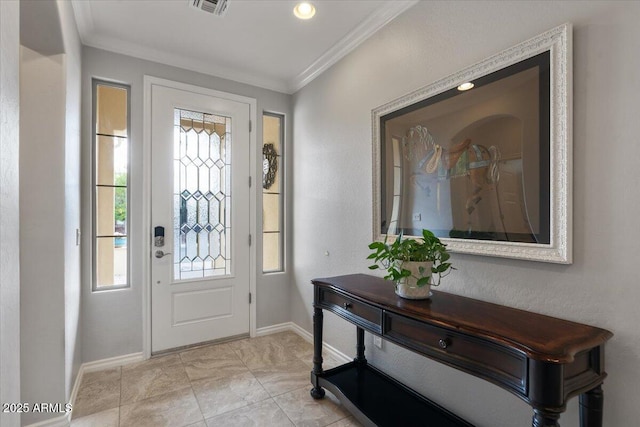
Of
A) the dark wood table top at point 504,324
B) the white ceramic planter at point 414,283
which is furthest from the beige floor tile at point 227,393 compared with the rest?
the white ceramic planter at point 414,283

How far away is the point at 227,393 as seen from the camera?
224 cm

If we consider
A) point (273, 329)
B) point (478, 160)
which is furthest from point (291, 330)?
point (478, 160)

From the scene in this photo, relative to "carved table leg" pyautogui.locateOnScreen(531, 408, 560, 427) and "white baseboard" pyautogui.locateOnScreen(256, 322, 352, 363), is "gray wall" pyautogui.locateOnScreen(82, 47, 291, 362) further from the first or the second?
"carved table leg" pyautogui.locateOnScreen(531, 408, 560, 427)

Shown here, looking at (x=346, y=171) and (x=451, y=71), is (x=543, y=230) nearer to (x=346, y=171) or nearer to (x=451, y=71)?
(x=451, y=71)

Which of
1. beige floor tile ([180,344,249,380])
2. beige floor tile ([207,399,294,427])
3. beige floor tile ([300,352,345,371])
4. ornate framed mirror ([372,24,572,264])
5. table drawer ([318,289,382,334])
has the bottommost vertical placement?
beige floor tile ([207,399,294,427])

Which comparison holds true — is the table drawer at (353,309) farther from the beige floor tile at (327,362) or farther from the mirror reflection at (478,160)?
the beige floor tile at (327,362)

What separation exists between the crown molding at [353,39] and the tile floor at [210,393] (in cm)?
256

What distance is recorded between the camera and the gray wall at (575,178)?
1.19m

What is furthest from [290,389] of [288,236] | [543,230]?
[543,230]

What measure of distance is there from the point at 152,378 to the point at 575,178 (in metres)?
2.94

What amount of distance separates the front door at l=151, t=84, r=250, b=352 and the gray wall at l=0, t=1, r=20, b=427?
1.97m

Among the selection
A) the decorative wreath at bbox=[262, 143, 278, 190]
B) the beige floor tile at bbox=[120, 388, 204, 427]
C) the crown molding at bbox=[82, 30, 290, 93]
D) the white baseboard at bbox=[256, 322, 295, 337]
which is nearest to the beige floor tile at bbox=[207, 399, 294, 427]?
the beige floor tile at bbox=[120, 388, 204, 427]

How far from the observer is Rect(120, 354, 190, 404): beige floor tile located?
2244 mm

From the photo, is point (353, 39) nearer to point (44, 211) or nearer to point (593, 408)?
point (44, 211)
